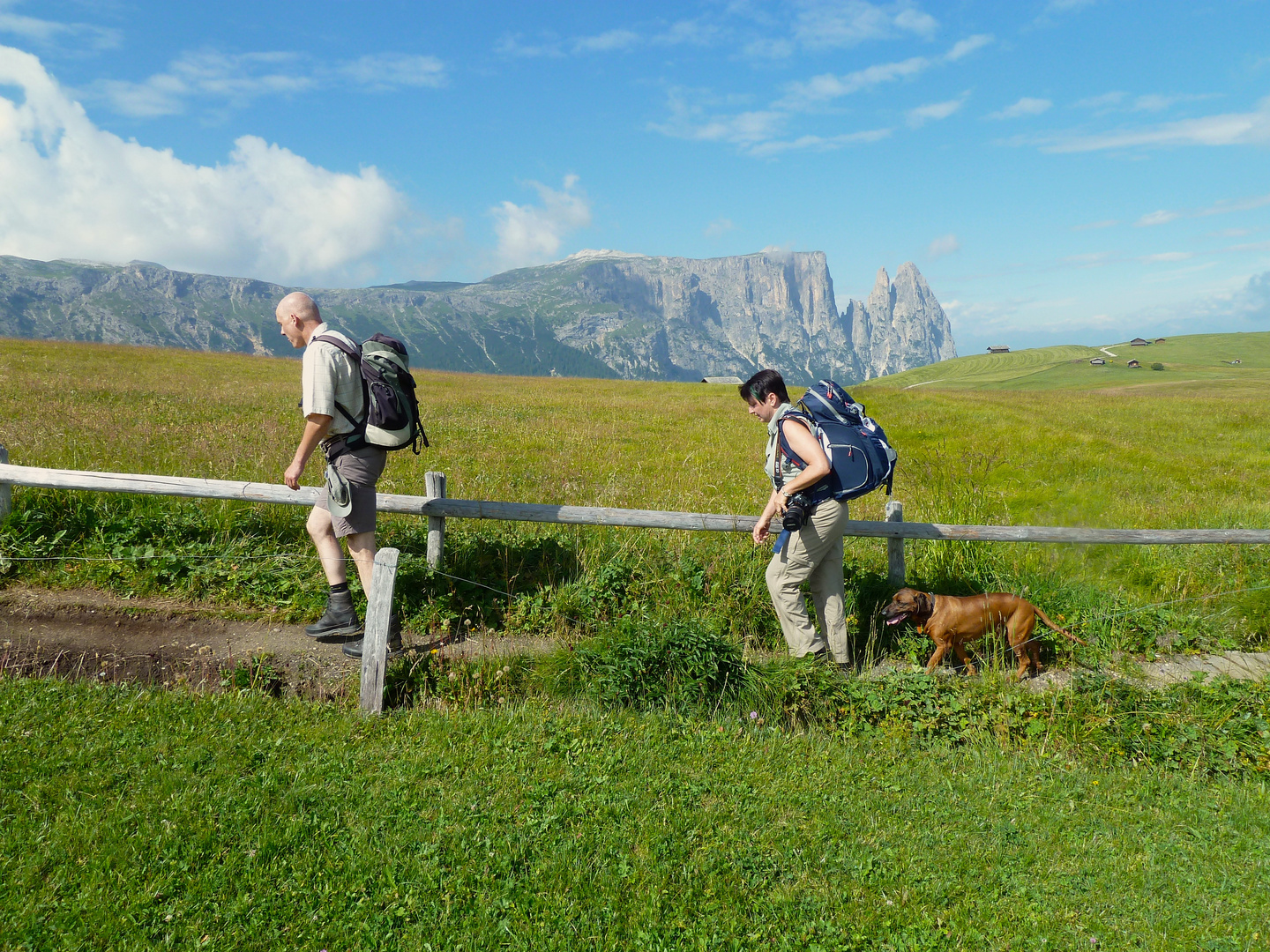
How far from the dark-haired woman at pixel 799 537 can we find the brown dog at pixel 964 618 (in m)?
0.57

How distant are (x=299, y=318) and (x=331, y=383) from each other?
64 cm

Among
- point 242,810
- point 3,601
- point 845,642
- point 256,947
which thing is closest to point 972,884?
point 845,642

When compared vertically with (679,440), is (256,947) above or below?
below

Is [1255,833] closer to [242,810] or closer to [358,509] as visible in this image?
[242,810]

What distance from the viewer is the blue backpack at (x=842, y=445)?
5.31 m

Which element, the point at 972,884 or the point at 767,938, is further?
the point at 972,884

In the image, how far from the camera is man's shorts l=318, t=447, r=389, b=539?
5430mm

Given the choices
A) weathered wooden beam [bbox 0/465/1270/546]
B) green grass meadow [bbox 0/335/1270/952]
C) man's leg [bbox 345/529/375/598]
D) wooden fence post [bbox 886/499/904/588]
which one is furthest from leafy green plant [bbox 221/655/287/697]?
wooden fence post [bbox 886/499/904/588]

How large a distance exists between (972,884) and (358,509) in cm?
476

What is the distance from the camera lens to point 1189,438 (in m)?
22.2

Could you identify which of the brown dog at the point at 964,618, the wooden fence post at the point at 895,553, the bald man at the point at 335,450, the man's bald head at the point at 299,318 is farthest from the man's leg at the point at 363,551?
the wooden fence post at the point at 895,553

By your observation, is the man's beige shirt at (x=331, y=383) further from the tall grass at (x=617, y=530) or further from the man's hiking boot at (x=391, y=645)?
the tall grass at (x=617, y=530)

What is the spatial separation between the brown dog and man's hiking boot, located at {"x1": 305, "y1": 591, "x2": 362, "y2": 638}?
4588 mm

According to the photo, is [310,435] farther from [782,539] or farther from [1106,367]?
[1106,367]
